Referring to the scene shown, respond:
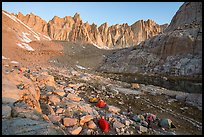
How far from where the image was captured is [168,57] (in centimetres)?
4403

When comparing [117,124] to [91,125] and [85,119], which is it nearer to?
[91,125]

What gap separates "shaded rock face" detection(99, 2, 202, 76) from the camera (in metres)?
39.0

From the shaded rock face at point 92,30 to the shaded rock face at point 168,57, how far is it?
72.2m

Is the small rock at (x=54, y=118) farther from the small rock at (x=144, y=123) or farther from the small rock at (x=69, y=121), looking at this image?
the small rock at (x=144, y=123)

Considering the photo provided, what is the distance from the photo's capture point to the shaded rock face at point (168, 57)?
39.0m

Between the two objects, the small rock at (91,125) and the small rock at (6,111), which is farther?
the small rock at (91,125)

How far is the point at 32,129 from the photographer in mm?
6676

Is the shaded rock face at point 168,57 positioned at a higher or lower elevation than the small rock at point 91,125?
higher

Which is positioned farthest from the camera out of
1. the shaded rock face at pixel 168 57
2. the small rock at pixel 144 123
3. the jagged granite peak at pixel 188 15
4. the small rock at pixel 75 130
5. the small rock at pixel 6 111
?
the jagged granite peak at pixel 188 15

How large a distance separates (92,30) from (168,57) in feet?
349

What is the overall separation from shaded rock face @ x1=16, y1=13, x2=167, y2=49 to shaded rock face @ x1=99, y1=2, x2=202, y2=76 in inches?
2842

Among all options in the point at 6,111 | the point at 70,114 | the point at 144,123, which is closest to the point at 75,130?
the point at 70,114

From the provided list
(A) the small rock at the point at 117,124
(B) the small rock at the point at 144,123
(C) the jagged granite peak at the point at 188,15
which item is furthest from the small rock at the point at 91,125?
(C) the jagged granite peak at the point at 188,15

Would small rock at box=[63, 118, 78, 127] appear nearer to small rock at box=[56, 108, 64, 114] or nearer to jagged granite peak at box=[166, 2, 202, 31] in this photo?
small rock at box=[56, 108, 64, 114]
